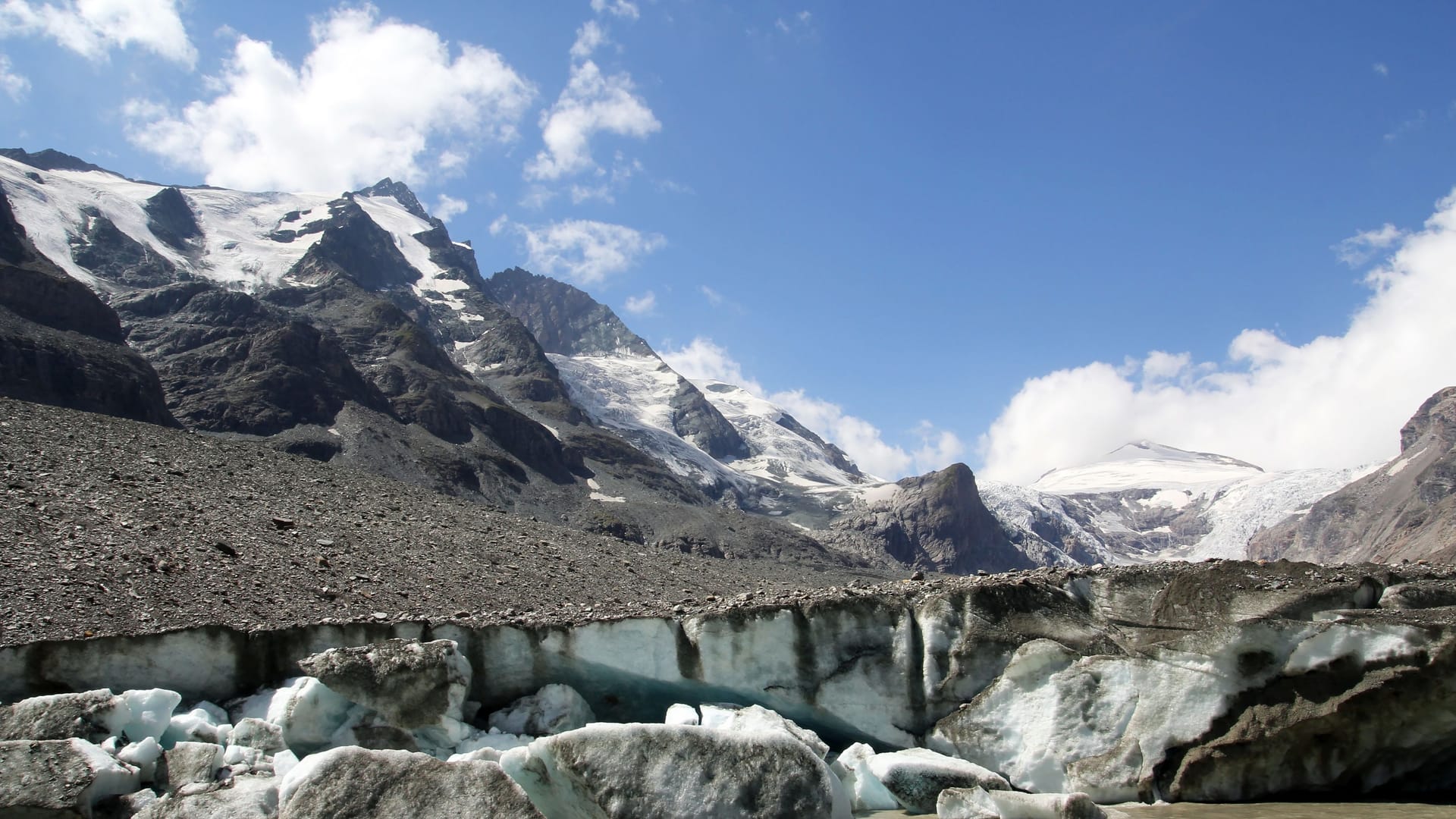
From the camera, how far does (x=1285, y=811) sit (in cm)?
1378

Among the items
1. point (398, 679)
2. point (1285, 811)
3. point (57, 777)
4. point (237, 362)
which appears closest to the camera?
point (57, 777)

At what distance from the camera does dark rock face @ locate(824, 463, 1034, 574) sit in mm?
162375

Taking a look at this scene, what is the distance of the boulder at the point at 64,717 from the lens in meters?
13.2

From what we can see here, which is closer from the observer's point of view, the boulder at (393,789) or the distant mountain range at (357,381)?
the boulder at (393,789)

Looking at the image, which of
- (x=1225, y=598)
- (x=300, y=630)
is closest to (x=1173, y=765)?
(x=1225, y=598)

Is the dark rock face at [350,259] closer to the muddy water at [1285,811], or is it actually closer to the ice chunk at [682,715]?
the ice chunk at [682,715]

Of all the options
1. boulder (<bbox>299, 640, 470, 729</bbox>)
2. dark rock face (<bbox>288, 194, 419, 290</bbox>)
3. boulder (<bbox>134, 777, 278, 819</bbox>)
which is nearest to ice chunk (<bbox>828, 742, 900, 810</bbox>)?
boulder (<bbox>299, 640, 470, 729</bbox>)

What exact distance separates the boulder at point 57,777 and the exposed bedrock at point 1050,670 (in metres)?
1.48

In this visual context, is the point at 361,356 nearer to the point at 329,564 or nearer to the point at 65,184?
the point at 65,184

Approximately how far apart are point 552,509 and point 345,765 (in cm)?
8935

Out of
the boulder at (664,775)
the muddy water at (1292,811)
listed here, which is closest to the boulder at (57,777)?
the boulder at (664,775)

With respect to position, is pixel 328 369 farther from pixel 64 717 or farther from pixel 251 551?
pixel 64 717

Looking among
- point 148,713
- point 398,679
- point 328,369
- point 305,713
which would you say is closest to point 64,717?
point 148,713

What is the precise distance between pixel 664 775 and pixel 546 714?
5430mm
